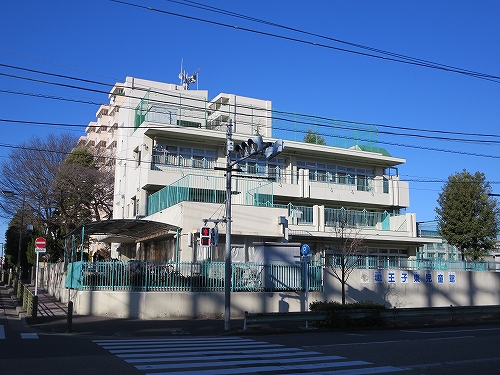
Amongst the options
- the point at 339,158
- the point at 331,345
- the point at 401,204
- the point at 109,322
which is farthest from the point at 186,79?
the point at 331,345

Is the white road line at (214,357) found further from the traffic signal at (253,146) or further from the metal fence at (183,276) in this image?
the metal fence at (183,276)

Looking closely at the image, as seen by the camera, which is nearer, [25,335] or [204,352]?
[204,352]

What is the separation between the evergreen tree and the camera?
3503 cm

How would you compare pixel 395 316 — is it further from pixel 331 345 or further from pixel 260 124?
pixel 260 124

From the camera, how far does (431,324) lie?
67.7 ft

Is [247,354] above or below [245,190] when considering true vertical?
below

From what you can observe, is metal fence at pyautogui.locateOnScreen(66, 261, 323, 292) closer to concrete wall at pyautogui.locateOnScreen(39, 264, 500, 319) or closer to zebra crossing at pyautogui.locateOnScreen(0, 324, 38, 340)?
concrete wall at pyautogui.locateOnScreen(39, 264, 500, 319)

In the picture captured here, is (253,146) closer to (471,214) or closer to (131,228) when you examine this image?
(131,228)

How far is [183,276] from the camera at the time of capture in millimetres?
21734

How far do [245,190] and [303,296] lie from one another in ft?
25.0

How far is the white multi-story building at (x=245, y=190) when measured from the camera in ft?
87.3

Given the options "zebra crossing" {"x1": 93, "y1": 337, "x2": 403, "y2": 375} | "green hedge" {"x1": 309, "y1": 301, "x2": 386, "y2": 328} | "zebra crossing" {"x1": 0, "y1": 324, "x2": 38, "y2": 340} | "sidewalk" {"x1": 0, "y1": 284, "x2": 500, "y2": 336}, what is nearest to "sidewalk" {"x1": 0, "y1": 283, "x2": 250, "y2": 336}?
"sidewalk" {"x1": 0, "y1": 284, "x2": 500, "y2": 336}

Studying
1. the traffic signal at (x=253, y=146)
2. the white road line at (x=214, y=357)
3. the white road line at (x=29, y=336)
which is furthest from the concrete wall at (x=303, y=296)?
the white road line at (x=214, y=357)

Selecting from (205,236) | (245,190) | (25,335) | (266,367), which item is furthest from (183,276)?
(266,367)
